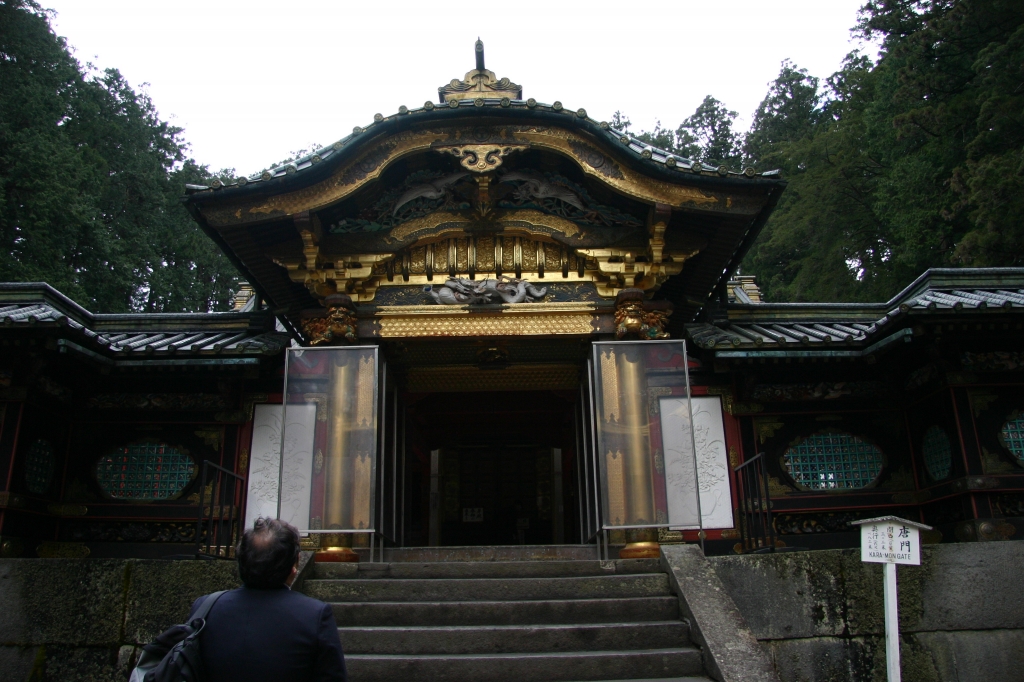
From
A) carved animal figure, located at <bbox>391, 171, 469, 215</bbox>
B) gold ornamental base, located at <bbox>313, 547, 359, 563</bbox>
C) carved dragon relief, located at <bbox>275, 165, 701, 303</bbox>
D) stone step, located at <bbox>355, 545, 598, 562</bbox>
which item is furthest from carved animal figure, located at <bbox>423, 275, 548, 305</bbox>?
gold ornamental base, located at <bbox>313, 547, 359, 563</bbox>

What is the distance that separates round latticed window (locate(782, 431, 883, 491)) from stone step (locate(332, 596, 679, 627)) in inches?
141

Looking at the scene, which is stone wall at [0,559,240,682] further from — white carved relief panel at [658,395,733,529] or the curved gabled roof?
white carved relief panel at [658,395,733,529]

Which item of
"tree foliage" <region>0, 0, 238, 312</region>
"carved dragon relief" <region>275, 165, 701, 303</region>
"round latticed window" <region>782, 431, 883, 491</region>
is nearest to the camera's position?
"carved dragon relief" <region>275, 165, 701, 303</region>

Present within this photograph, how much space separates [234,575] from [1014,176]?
570 inches

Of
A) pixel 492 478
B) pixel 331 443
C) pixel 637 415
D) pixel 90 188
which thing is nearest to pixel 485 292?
pixel 637 415

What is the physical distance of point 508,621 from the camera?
587 centimetres

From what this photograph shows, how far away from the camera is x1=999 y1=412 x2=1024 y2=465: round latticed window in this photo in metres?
7.95

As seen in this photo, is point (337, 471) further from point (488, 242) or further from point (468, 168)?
point (468, 168)

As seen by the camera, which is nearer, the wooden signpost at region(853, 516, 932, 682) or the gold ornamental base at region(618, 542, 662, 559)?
the wooden signpost at region(853, 516, 932, 682)

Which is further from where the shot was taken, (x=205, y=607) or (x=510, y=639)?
(x=510, y=639)

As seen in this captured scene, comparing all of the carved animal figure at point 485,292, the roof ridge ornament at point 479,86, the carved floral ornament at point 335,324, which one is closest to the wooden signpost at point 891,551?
the carved animal figure at point 485,292

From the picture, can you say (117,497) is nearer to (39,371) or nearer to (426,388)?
(39,371)

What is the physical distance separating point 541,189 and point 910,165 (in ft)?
44.9

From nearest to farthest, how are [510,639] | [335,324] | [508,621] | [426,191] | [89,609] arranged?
[510,639]
[89,609]
[508,621]
[335,324]
[426,191]
